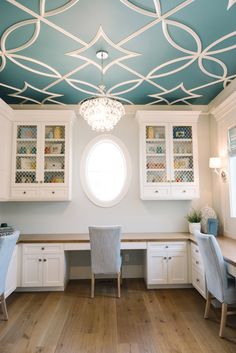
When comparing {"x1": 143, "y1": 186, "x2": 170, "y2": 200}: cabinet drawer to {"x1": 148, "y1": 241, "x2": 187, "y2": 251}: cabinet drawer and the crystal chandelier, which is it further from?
the crystal chandelier

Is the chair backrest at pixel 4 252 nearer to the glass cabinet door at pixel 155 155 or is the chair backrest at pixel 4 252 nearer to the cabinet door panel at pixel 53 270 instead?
the cabinet door panel at pixel 53 270

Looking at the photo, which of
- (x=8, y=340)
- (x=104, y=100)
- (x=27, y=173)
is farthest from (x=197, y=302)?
(x=27, y=173)

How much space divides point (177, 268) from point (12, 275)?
2.29 metres

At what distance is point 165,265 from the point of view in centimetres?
353

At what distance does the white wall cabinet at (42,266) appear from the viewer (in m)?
3.46

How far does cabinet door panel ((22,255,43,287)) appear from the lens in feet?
11.3

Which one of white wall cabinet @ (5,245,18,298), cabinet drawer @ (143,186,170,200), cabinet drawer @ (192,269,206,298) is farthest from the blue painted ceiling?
cabinet drawer @ (192,269,206,298)

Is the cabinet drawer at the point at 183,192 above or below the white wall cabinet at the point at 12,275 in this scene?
above

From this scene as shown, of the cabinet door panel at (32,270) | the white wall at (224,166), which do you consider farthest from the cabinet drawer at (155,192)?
the cabinet door panel at (32,270)

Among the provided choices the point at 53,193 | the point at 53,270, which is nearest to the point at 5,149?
the point at 53,193

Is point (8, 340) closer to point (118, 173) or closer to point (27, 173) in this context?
point (27, 173)

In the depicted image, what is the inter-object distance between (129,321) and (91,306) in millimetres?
598

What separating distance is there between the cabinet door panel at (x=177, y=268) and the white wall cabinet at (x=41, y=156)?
1.79 metres

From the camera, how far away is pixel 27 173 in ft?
12.4
